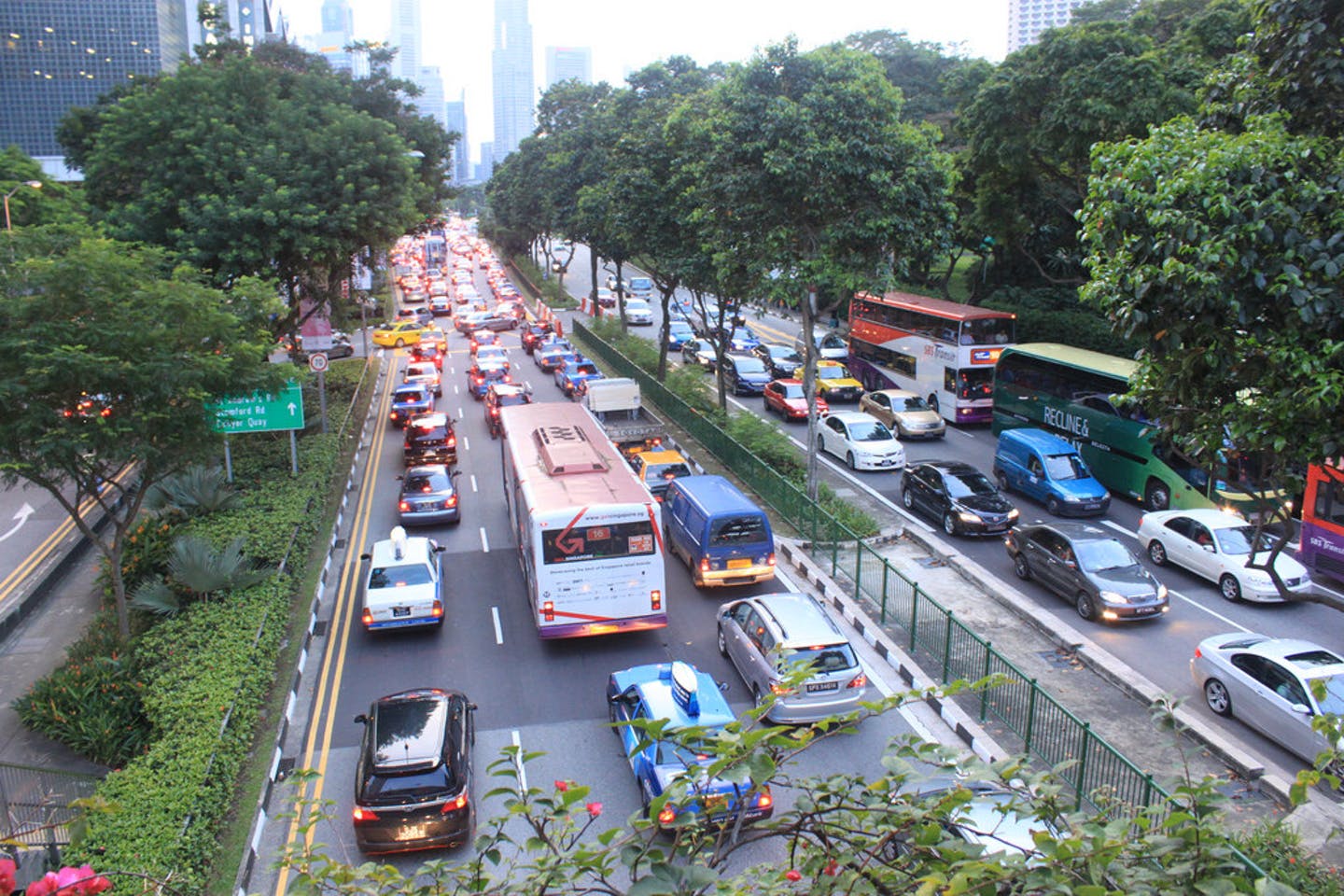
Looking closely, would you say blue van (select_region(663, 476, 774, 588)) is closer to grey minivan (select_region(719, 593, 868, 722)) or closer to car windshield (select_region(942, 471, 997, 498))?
grey minivan (select_region(719, 593, 868, 722))

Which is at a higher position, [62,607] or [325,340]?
[325,340]

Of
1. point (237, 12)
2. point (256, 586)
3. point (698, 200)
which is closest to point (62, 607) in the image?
point (256, 586)

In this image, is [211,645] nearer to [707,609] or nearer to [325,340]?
[707,609]

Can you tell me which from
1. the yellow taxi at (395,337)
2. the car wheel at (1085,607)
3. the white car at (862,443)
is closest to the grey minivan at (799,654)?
the car wheel at (1085,607)

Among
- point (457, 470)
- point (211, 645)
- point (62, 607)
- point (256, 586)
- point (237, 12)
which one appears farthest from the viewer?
point (237, 12)

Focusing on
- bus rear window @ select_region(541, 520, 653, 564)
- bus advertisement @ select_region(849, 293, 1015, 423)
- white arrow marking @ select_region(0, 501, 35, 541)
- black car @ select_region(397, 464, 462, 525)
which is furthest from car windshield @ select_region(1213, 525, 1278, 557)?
white arrow marking @ select_region(0, 501, 35, 541)

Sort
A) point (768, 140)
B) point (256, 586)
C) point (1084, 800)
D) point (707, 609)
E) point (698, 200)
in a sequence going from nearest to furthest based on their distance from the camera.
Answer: point (1084, 800) < point (256, 586) < point (707, 609) < point (768, 140) < point (698, 200)

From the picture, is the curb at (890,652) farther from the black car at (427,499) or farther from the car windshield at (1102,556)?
the black car at (427,499)
